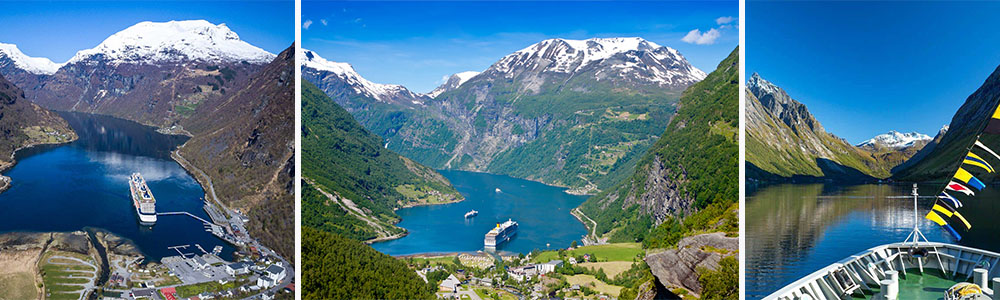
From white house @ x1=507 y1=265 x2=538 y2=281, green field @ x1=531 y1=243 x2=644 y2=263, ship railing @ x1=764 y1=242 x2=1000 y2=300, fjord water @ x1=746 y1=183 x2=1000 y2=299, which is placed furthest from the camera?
fjord water @ x1=746 y1=183 x2=1000 y2=299

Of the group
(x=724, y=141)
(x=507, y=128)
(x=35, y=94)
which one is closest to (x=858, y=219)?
(x=724, y=141)

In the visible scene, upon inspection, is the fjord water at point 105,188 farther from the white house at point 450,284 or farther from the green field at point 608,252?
the green field at point 608,252

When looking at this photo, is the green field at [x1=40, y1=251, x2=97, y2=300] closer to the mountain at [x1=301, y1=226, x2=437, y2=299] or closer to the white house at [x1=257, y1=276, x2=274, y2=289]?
the white house at [x1=257, y1=276, x2=274, y2=289]

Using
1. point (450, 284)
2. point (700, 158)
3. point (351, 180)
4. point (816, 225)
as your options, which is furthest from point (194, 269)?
point (816, 225)

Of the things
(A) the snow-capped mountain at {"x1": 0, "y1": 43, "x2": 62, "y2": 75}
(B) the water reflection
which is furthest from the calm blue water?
(A) the snow-capped mountain at {"x1": 0, "y1": 43, "x2": 62, "y2": 75}

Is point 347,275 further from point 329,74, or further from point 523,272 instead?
point 329,74

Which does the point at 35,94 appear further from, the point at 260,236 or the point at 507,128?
the point at 507,128

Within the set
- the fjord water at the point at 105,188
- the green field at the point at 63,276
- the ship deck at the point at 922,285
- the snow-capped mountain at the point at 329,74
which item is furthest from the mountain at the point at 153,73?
the ship deck at the point at 922,285
